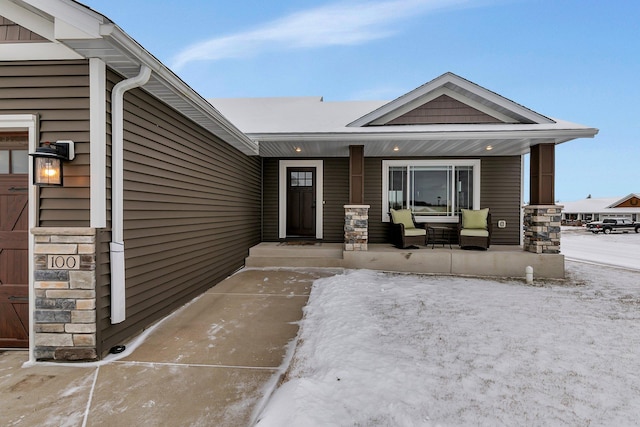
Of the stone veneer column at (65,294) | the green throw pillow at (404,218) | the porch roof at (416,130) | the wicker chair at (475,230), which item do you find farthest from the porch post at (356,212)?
the stone veneer column at (65,294)

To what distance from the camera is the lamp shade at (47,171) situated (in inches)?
90.1

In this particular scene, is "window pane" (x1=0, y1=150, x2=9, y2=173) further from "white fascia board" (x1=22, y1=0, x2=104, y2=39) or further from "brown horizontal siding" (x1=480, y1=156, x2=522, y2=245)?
"brown horizontal siding" (x1=480, y1=156, x2=522, y2=245)

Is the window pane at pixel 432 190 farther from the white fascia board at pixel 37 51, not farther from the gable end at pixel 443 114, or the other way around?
the white fascia board at pixel 37 51

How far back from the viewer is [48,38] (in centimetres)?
240

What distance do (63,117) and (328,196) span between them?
5417 mm

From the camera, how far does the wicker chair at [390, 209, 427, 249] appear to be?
589cm

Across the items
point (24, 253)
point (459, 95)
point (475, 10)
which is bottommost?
point (24, 253)

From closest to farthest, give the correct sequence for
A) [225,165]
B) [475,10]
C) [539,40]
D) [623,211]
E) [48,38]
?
[48,38]
[225,165]
[475,10]
[539,40]
[623,211]

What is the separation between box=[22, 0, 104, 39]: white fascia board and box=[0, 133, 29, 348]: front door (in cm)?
109

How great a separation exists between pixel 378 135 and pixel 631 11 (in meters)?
16.8

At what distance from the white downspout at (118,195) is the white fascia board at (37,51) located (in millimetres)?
419

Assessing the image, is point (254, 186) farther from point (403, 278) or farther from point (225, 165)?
point (403, 278)

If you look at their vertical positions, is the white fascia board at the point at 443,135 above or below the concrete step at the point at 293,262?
above

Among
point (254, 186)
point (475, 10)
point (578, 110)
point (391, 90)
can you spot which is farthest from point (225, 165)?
point (578, 110)
